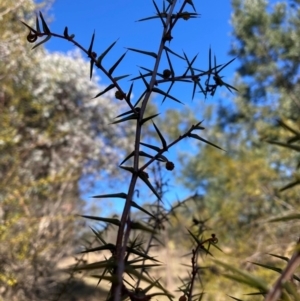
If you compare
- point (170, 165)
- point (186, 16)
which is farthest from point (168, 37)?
point (170, 165)

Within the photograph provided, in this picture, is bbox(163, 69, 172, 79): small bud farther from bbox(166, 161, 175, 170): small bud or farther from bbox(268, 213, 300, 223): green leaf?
bbox(268, 213, 300, 223): green leaf

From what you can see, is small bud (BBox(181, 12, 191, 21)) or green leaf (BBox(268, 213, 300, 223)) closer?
green leaf (BBox(268, 213, 300, 223))

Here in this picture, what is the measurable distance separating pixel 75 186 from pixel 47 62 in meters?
2.41

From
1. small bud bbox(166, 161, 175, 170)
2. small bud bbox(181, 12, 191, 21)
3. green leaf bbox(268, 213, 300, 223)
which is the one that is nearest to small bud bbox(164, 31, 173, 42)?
small bud bbox(181, 12, 191, 21)

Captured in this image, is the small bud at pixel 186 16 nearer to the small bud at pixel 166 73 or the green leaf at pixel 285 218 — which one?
the small bud at pixel 166 73

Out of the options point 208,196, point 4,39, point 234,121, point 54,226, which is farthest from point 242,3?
point 4,39

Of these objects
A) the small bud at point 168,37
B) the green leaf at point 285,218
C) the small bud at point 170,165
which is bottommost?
the green leaf at point 285,218

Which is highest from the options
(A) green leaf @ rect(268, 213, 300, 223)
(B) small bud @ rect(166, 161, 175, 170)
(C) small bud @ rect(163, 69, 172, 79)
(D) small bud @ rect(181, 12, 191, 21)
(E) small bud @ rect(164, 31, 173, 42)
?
(D) small bud @ rect(181, 12, 191, 21)

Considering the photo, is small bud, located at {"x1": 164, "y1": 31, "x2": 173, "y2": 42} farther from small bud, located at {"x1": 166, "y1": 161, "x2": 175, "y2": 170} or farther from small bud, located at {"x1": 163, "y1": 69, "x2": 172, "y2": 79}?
small bud, located at {"x1": 166, "y1": 161, "x2": 175, "y2": 170}

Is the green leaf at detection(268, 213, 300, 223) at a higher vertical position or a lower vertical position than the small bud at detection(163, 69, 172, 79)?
lower

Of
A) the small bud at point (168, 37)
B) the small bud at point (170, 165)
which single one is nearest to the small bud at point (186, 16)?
the small bud at point (168, 37)

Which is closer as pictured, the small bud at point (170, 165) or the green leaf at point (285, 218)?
the green leaf at point (285, 218)

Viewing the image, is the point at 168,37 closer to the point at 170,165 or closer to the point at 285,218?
the point at 170,165

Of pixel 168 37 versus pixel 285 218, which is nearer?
pixel 285 218
